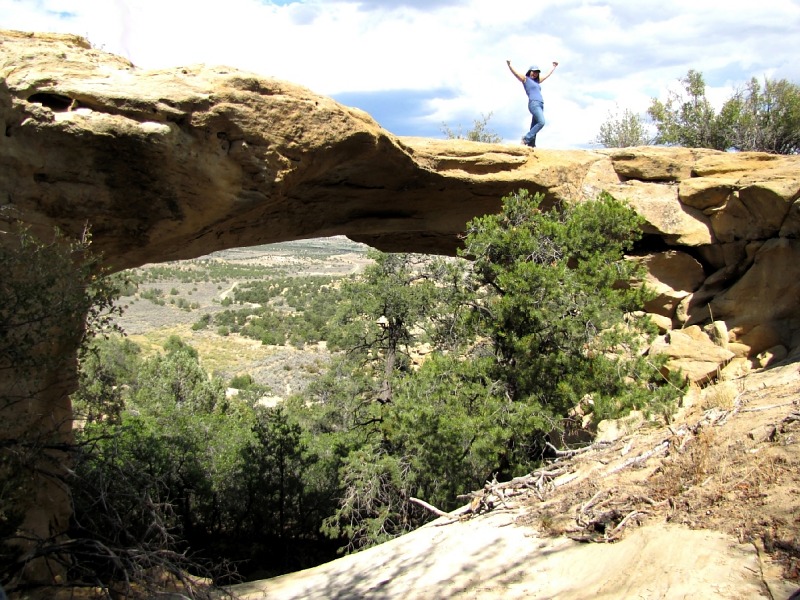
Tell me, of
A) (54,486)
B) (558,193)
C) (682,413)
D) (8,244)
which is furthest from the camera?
(558,193)

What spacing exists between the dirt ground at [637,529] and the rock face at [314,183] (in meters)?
3.13

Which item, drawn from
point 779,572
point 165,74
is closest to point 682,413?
point 779,572

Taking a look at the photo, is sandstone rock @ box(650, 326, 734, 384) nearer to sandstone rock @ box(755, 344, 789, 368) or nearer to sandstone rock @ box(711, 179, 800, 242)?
sandstone rock @ box(755, 344, 789, 368)

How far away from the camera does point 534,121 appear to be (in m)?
10.3

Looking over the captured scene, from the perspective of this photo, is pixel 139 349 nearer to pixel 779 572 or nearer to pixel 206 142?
pixel 206 142

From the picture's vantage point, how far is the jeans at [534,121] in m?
9.99

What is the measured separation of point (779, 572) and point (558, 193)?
774cm

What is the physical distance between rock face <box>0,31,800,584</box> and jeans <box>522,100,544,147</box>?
1.53 feet

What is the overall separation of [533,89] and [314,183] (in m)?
4.05

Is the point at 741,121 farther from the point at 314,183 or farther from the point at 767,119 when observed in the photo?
the point at 314,183

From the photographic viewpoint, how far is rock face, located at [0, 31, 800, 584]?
5.78m

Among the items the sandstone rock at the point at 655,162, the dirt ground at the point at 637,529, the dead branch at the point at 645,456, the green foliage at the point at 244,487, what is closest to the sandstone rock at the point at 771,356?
the dirt ground at the point at 637,529

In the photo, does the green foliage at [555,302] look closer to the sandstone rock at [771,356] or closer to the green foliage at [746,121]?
the sandstone rock at [771,356]

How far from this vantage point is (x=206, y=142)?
20.7 ft
